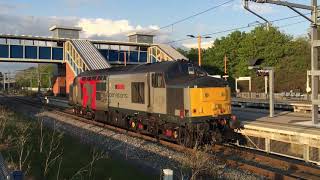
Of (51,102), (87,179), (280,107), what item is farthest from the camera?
(51,102)

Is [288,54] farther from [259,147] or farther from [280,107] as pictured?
[259,147]

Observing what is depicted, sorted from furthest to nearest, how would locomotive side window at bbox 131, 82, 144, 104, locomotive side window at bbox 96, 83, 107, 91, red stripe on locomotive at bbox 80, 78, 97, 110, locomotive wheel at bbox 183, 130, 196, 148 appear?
red stripe on locomotive at bbox 80, 78, 97, 110
locomotive side window at bbox 96, 83, 107, 91
locomotive side window at bbox 131, 82, 144, 104
locomotive wheel at bbox 183, 130, 196, 148

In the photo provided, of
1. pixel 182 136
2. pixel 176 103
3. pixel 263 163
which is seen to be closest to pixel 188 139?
pixel 182 136

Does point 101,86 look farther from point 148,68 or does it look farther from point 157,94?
point 157,94

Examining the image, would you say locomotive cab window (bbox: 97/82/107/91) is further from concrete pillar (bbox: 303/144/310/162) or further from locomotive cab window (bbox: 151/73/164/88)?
concrete pillar (bbox: 303/144/310/162)

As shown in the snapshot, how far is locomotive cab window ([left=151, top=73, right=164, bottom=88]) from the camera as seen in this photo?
18.0 meters

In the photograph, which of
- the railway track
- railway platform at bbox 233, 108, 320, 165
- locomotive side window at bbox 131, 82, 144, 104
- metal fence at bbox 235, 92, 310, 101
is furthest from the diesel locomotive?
metal fence at bbox 235, 92, 310, 101

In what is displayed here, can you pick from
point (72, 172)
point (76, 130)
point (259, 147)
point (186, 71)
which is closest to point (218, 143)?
point (259, 147)

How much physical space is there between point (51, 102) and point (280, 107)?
30.2 metres

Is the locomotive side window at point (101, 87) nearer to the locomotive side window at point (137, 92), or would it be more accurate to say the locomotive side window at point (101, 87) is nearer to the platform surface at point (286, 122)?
the locomotive side window at point (137, 92)

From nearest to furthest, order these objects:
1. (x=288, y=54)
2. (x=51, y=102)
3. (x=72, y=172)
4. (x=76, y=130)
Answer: (x=72, y=172) < (x=76, y=130) < (x=51, y=102) < (x=288, y=54)

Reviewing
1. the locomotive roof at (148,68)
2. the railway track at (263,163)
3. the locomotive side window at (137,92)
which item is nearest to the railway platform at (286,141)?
the railway track at (263,163)

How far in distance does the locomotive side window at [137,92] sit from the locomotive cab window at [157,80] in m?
1.36

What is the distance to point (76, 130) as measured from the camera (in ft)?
79.4
